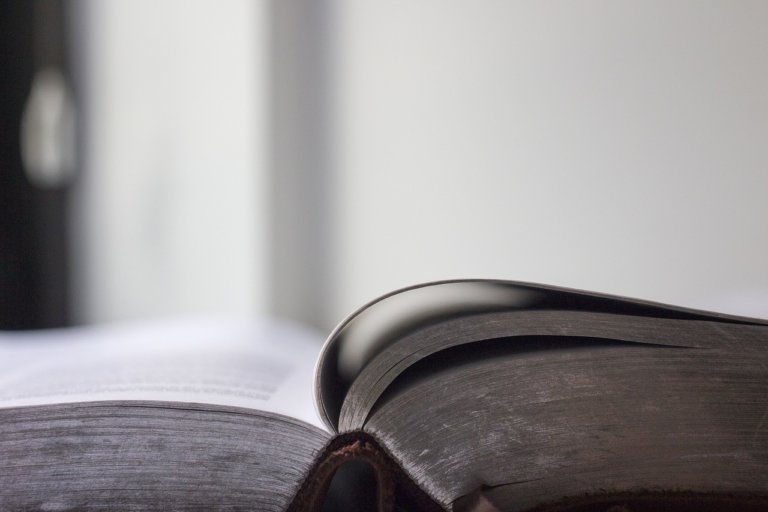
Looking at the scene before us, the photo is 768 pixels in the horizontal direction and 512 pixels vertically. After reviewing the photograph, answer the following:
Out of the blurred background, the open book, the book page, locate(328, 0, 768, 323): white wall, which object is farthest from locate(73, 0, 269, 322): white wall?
the open book

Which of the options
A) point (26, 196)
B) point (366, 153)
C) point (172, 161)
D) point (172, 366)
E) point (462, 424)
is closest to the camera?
point (462, 424)

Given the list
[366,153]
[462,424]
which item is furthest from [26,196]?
[462,424]

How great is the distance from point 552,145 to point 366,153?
0.32m

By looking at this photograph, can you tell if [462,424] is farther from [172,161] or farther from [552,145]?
[172,161]

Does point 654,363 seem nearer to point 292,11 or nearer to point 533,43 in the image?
point 533,43

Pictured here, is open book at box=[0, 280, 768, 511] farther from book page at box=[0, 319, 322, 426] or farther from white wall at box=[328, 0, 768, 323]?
white wall at box=[328, 0, 768, 323]

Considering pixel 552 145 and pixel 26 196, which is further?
pixel 26 196

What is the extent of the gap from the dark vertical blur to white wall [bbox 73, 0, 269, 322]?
0.18 feet

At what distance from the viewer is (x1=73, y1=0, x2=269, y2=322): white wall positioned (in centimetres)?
104

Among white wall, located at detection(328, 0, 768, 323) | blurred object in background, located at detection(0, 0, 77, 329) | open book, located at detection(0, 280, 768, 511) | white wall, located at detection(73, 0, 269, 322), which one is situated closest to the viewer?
open book, located at detection(0, 280, 768, 511)

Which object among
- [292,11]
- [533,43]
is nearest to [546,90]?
[533,43]

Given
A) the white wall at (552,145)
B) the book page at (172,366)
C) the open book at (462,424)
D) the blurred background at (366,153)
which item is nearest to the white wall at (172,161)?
the blurred background at (366,153)

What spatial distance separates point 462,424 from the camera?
348 mm

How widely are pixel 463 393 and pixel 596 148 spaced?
0.52 m
